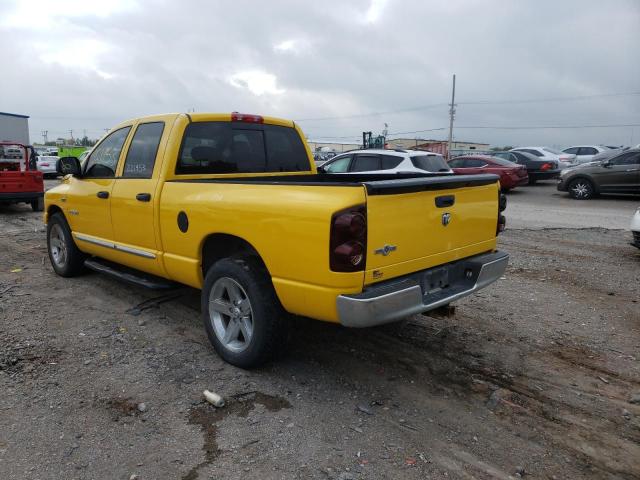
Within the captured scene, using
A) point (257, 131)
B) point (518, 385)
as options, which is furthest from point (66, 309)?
point (518, 385)

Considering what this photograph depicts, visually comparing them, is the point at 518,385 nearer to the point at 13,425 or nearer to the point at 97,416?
the point at 97,416

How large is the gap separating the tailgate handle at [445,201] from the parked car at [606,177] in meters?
14.1

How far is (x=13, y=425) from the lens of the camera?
10.0ft

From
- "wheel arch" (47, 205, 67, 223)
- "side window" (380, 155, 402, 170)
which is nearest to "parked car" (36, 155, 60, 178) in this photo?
"side window" (380, 155, 402, 170)

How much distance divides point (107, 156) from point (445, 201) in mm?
3696

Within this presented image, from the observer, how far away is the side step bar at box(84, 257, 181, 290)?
457 centimetres

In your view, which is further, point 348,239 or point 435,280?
point 435,280

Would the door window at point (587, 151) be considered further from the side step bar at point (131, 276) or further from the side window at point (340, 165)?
the side step bar at point (131, 276)

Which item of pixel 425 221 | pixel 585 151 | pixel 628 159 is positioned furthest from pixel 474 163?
pixel 425 221

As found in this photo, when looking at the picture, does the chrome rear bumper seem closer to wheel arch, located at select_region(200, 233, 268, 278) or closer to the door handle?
wheel arch, located at select_region(200, 233, 268, 278)

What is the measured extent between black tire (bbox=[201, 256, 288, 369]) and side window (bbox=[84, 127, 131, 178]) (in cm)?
206

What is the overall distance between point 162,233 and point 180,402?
5.05ft

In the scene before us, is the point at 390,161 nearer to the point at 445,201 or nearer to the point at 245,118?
the point at 245,118

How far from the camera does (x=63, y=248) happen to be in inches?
245
